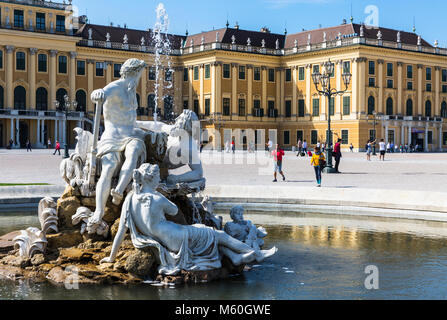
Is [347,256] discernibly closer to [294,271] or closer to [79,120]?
[294,271]

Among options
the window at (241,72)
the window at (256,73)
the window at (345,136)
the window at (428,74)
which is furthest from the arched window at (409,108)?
the window at (241,72)

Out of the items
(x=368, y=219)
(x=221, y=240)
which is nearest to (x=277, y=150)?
(x=368, y=219)

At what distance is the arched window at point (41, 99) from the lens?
63.0 metres

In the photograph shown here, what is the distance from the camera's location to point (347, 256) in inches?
369

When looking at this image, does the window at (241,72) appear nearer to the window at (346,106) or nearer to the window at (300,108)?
the window at (300,108)

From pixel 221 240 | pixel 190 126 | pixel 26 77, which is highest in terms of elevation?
pixel 26 77

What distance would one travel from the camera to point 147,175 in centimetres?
776

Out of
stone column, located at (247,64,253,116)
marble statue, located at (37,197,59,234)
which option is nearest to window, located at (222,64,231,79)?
stone column, located at (247,64,253,116)

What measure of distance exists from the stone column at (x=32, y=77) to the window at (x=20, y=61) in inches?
24.8

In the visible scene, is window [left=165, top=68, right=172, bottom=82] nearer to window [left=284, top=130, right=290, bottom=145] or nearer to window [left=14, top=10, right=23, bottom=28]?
window [left=284, top=130, right=290, bottom=145]

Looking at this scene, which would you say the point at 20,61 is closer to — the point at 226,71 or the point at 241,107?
the point at 226,71

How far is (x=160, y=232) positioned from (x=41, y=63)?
194 feet

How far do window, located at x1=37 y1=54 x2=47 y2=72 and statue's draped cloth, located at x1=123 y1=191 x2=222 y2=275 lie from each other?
58631 mm
